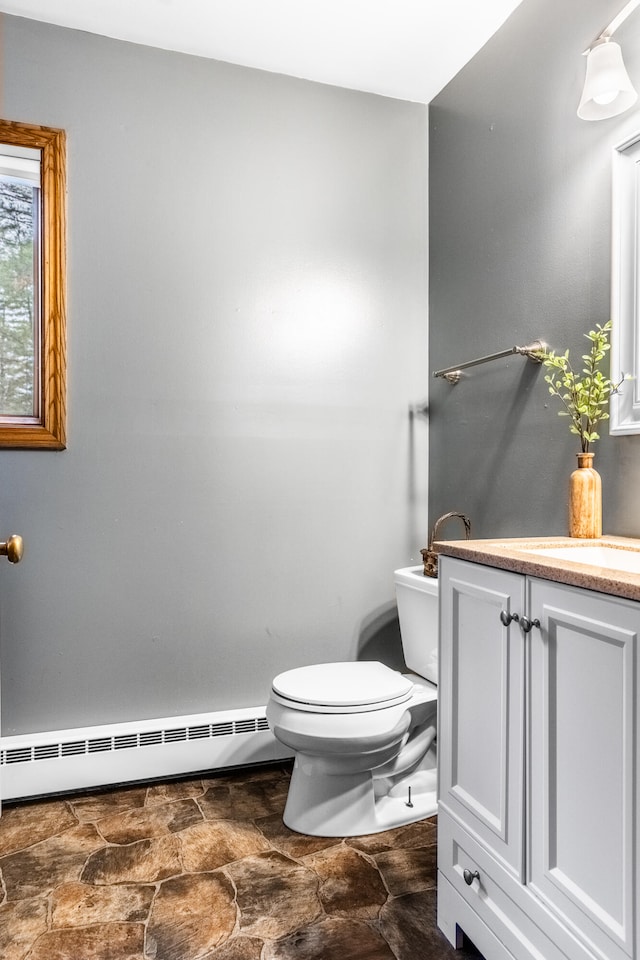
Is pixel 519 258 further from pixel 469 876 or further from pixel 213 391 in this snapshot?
pixel 469 876

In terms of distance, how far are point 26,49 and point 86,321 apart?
86 centimetres

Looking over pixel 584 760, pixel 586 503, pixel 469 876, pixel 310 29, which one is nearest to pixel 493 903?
pixel 469 876

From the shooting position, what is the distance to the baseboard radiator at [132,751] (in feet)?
6.61

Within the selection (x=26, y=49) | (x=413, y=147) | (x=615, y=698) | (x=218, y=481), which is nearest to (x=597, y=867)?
(x=615, y=698)

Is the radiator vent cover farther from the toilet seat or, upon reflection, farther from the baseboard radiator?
the toilet seat

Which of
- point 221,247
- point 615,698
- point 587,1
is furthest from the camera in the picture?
point 221,247

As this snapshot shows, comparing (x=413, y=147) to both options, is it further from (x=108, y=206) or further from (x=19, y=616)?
(x=19, y=616)

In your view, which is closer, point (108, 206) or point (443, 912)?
point (443, 912)

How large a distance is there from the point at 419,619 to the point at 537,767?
1011 mm

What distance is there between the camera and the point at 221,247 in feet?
7.40

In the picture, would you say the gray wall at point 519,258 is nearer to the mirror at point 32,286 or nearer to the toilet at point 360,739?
the toilet at point 360,739

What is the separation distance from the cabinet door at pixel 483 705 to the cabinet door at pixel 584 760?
0.05 m

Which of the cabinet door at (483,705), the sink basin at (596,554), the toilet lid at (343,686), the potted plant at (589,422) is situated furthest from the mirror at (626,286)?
the toilet lid at (343,686)

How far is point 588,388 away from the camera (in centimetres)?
162
